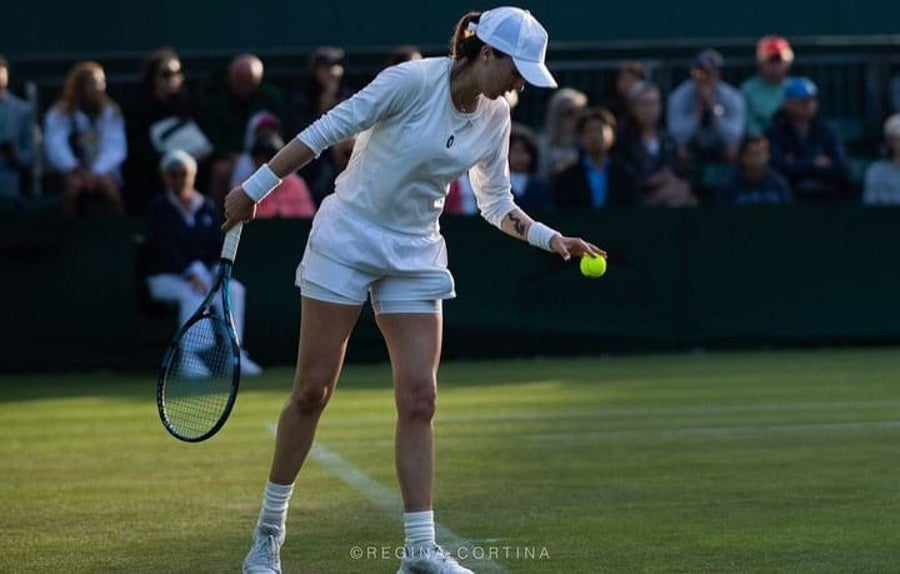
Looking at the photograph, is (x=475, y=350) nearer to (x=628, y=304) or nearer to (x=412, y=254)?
(x=628, y=304)

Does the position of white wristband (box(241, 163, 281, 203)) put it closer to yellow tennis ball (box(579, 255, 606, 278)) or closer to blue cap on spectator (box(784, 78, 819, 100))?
yellow tennis ball (box(579, 255, 606, 278))

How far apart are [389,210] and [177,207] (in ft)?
28.3

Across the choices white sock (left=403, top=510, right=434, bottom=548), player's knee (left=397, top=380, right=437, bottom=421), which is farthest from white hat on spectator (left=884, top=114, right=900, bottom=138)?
white sock (left=403, top=510, right=434, bottom=548)

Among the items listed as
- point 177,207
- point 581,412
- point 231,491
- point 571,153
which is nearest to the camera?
point 231,491

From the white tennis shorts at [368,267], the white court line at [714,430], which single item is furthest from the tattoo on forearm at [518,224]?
the white court line at [714,430]

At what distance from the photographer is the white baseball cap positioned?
6.27 metres

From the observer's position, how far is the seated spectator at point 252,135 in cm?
1566

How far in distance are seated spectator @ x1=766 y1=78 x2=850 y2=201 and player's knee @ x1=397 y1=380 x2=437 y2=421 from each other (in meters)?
11.1

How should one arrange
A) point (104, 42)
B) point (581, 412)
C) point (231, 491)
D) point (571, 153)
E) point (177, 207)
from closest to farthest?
point (231, 491)
point (581, 412)
point (177, 207)
point (571, 153)
point (104, 42)

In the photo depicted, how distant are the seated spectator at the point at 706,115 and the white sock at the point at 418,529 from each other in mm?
11068

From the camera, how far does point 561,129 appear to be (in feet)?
56.6

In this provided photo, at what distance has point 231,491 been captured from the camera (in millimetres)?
8766

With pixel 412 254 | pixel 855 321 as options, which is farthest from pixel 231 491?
pixel 855 321

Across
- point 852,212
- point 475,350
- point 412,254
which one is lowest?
point 475,350
